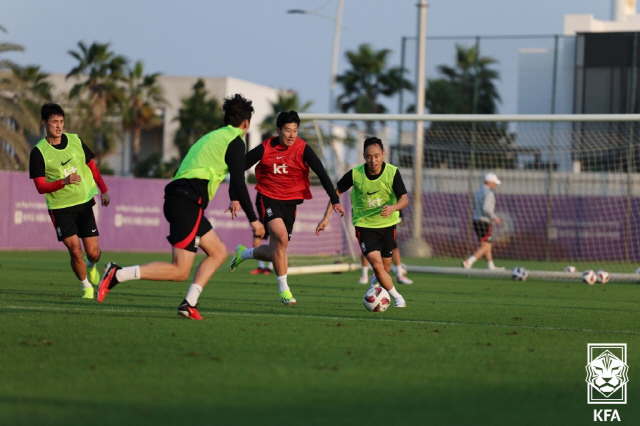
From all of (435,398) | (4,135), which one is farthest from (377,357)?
(4,135)

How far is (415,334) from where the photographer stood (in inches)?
335

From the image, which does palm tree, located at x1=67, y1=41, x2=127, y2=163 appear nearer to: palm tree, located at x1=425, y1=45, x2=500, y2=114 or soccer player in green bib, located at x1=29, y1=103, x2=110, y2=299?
palm tree, located at x1=425, y1=45, x2=500, y2=114

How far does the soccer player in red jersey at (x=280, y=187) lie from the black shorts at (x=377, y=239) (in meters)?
0.63

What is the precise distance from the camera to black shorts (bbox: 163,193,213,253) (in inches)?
343

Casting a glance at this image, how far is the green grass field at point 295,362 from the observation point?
5266 mm

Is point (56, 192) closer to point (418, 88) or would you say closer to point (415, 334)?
point (415, 334)

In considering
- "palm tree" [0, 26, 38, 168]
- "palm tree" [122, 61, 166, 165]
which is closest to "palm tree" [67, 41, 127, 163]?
"palm tree" [122, 61, 166, 165]

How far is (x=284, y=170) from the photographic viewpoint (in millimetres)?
11391

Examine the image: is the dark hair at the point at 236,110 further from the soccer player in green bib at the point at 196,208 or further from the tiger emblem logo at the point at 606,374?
the tiger emblem logo at the point at 606,374

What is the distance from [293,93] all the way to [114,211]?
51071mm

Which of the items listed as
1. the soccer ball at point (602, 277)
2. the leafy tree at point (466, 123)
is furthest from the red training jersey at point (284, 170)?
the leafy tree at point (466, 123)

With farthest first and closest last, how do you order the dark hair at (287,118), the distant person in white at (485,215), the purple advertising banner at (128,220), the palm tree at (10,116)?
the palm tree at (10,116) → the purple advertising banner at (128,220) → the distant person in white at (485,215) → the dark hair at (287,118)

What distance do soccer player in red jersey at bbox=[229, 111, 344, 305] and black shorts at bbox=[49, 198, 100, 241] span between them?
5.51 feet

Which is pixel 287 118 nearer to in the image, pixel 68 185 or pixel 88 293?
pixel 68 185
